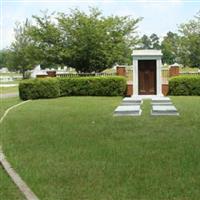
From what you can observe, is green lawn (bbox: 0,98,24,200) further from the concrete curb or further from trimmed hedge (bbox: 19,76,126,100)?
trimmed hedge (bbox: 19,76,126,100)

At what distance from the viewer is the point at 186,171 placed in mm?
8016

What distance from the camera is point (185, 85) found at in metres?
29.9

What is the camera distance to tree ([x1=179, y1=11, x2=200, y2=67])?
1991 inches

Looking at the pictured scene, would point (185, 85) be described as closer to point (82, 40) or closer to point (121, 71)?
point (121, 71)

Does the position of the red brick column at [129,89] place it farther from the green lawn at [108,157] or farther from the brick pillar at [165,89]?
the green lawn at [108,157]

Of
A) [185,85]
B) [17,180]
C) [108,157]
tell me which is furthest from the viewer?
[185,85]

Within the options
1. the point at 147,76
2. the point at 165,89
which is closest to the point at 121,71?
the point at 147,76

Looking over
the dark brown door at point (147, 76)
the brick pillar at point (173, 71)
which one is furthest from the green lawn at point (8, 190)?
the brick pillar at point (173, 71)

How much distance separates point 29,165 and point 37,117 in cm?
881

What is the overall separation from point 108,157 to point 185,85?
2112 cm

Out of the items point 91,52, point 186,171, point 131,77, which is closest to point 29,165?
point 186,171

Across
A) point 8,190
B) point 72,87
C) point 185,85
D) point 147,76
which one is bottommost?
point 72,87

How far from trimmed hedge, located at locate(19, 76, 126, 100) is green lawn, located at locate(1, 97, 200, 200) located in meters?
12.7

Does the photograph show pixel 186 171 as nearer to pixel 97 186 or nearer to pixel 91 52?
pixel 97 186
